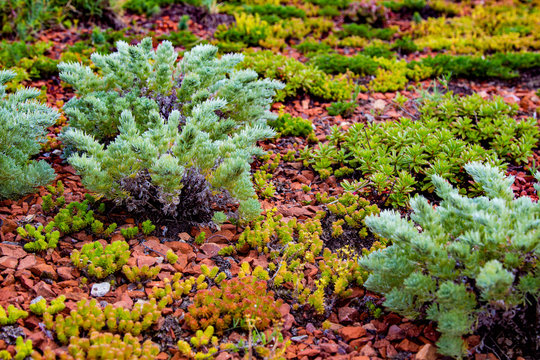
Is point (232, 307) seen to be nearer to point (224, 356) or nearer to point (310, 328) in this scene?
point (224, 356)

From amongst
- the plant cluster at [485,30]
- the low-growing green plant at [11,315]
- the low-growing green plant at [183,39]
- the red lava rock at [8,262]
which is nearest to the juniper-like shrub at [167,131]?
the red lava rock at [8,262]

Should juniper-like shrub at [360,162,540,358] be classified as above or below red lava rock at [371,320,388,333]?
above

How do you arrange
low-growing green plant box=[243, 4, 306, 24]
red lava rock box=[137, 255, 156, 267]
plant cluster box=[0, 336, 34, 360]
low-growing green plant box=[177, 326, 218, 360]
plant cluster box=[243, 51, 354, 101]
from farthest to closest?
low-growing green plant box=[243, 4, 306, 24] < plant cluster box=[243, 51, 354, 101] < red lava rock box=[137, 255, 156, 267] < low-growing green plant box=[177, 326, 218, 360] < plant cluster box=[0, 336, 34, 360]

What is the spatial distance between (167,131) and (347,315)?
1712mm

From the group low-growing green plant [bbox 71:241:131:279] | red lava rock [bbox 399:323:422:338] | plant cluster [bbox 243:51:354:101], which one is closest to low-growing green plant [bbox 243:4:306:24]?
plant cluster [bbox 243:51:354:101]

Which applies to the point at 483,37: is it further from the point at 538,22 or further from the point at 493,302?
the point at 493,302

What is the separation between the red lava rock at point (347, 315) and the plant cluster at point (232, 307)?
408mm

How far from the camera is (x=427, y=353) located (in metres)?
2.63

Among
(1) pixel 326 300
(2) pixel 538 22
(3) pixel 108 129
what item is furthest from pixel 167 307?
(2) pixel 538 22

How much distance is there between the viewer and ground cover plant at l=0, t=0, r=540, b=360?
2580 millimetres

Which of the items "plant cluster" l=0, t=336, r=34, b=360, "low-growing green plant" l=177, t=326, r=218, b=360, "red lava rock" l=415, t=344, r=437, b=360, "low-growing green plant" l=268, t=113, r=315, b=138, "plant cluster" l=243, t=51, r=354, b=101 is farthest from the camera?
"plant cluster" l=243, t=51, r=354, b=101

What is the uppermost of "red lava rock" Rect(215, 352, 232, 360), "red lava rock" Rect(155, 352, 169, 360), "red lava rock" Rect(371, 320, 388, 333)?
"red lava rock" Rect(155, 352, 169, 360)

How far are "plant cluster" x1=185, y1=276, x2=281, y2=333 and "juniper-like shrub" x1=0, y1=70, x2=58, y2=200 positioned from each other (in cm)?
161

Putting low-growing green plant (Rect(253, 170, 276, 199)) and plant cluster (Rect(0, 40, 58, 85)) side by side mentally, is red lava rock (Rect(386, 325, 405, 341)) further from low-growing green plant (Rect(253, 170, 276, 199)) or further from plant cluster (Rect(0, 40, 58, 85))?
plant cluster (Rect(0, 40, 58, 85))
